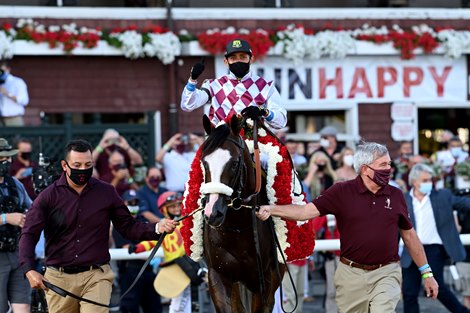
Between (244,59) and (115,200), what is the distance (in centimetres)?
165

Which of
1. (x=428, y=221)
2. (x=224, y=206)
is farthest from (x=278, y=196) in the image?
(x=428, y=221)

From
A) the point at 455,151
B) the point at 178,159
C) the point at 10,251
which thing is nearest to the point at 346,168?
the point at 178,159

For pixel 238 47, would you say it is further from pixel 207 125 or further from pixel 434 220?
pixel 434 220

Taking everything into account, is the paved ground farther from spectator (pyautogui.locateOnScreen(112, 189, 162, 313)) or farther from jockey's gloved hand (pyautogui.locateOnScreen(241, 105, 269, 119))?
jockey's gloved hand (pyautogui.locateOnScreen(241, 105, 269, 119))

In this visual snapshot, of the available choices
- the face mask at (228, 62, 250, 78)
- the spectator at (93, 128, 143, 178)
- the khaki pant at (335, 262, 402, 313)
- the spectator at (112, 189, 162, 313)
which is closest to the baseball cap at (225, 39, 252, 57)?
the face mask at (228, 62, 250, 78)

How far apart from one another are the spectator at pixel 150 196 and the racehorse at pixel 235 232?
3.70 meters

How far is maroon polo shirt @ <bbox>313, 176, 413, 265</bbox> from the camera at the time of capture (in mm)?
8281

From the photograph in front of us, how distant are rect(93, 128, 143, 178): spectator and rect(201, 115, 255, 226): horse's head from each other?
648cm

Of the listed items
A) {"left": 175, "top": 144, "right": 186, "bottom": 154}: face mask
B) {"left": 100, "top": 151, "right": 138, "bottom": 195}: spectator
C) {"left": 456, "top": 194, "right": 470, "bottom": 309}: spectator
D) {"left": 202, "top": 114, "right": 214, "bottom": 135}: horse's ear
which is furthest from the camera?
{"left": 175, "top": 144, "right": 186, "bottom": 154}: face mask

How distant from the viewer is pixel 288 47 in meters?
17.8

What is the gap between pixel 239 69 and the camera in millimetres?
8812

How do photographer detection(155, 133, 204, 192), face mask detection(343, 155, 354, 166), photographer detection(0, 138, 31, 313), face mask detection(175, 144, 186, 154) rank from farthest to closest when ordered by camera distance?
face mask detection(175, 144, 186, 154) < photographer detection(155, 133, 204, 192) < face mask detection(343, 155, 354, 166) < photographer detection(0, 138, 31, 313)

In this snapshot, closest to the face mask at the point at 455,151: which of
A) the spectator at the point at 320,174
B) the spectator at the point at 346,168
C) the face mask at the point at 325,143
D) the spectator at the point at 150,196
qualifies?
the face mask at the point at 325,143

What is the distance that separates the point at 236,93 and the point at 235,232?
1.33 meters
